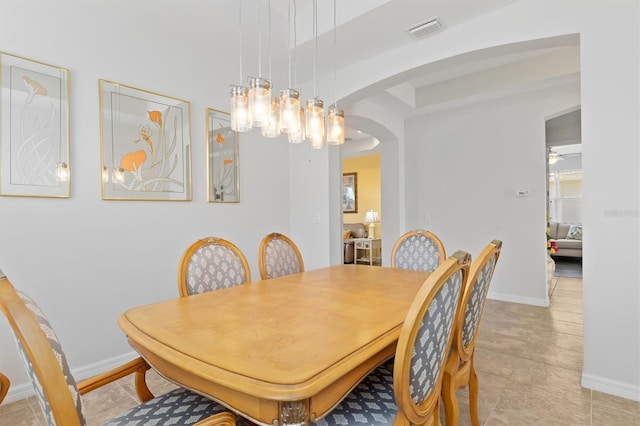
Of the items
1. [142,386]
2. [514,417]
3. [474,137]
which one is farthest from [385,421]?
[474,137]

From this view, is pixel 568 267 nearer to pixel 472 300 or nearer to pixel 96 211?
pixel 472 300

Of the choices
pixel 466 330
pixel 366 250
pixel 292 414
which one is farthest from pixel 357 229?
pixel 292 414

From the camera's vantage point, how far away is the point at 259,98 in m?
1.59

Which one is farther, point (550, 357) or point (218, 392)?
point (550, 357)

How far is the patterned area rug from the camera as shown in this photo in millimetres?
5844

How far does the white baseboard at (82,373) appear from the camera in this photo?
1.94 metres

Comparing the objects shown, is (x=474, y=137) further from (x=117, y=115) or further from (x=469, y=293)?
(x=117, y=115)

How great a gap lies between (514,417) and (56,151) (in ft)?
10.3

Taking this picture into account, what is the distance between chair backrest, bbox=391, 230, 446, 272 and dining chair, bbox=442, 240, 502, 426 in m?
0.98

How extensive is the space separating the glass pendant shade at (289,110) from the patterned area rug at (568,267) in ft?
20.2

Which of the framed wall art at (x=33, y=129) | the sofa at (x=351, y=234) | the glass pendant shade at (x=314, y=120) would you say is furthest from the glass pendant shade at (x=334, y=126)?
the sofa at (x=351, y=234)

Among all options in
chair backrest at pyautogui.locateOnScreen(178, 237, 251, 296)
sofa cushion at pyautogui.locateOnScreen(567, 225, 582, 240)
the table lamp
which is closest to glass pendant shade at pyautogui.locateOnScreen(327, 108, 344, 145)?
chair backrest at pyautogui.locateOnScreen(178, 237, 251, 296)

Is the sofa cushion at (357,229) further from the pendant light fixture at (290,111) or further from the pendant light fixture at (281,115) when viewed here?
the pendant light fixture at (290,111)

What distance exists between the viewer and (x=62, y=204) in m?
2.11
